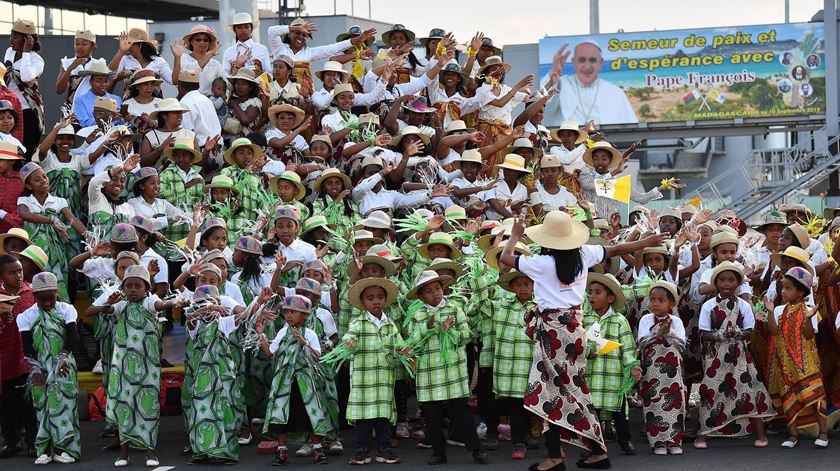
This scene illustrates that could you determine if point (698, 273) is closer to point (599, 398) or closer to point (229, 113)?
point (599, 398)

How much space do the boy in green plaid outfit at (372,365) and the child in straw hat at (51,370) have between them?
2231 mm

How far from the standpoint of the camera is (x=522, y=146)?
15.9m

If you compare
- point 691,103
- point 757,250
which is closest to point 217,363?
point 757,250

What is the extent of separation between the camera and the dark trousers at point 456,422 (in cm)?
1084

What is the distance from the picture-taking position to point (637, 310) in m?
12.2

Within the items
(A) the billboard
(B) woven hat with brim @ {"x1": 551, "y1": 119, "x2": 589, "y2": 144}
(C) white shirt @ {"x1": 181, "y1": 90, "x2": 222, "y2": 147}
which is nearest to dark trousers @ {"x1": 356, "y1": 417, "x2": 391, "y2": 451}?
(C) white shirt @ {"x1": 181, "y1": 90, "x2": 222, "y2": 147}

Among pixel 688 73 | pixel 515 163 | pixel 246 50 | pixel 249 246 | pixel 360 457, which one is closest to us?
pixel 360 457

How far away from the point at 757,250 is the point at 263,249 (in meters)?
4.96

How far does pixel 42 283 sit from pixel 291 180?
3297mm

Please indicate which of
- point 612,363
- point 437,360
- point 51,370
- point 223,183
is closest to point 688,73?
point 223,183

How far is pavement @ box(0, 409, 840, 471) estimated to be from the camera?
34.9ft

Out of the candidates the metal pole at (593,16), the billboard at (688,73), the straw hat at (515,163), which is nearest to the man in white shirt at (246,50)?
the straw hat at (515,163)

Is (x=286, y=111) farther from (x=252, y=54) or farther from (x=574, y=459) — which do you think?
(x=574, y=459)

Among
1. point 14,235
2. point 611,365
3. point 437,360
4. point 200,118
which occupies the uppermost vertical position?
point 200,118
